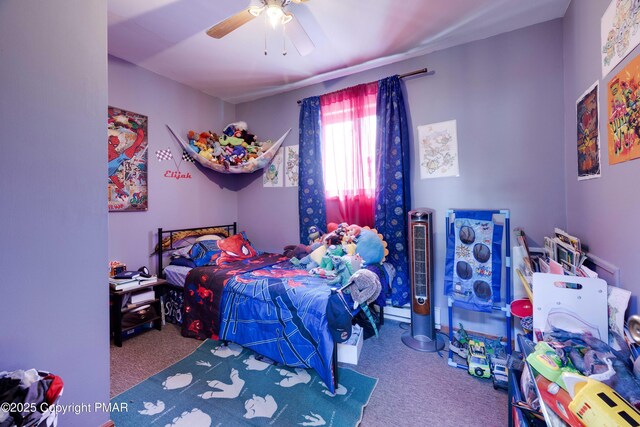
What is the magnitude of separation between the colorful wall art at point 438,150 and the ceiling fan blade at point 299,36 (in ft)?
4.59

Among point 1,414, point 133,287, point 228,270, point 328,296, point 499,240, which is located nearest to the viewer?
point 1,414

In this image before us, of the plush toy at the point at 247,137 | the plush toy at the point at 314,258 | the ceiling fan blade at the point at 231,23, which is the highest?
the ceiling fan blade at the point at 231,23

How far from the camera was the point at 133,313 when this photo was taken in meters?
2.59

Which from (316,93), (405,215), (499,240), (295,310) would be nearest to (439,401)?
(295,310)

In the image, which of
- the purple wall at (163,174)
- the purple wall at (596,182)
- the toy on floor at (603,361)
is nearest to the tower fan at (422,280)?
the purple wall at (596,182)

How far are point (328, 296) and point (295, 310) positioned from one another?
11.2 inches

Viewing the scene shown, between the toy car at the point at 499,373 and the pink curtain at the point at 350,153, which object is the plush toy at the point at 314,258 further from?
the toy car at the point at 499,373

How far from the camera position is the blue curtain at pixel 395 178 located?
2.66m

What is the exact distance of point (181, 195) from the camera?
3.27 meters

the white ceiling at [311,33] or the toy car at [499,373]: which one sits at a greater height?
the white ceiling at [311,33]

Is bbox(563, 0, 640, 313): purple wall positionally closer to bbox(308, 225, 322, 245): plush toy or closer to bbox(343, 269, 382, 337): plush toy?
bbox(343, 269, 382, 337): plush toy

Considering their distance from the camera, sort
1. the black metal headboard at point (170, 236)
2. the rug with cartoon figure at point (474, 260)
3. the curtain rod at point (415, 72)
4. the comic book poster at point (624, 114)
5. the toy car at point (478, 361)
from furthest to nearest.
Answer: the black metal headboard at point (170, 236) < the curtain rod at point (415, 72) < the rug with cartoon figure at point (474, 260) < the toy car at point (478, 361) < the comic book poster at point (624, 114)

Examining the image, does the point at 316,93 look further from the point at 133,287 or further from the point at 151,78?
the point at 133,287

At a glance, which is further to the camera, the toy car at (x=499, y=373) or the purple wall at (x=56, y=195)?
the toy car at (x=499, y=373)
